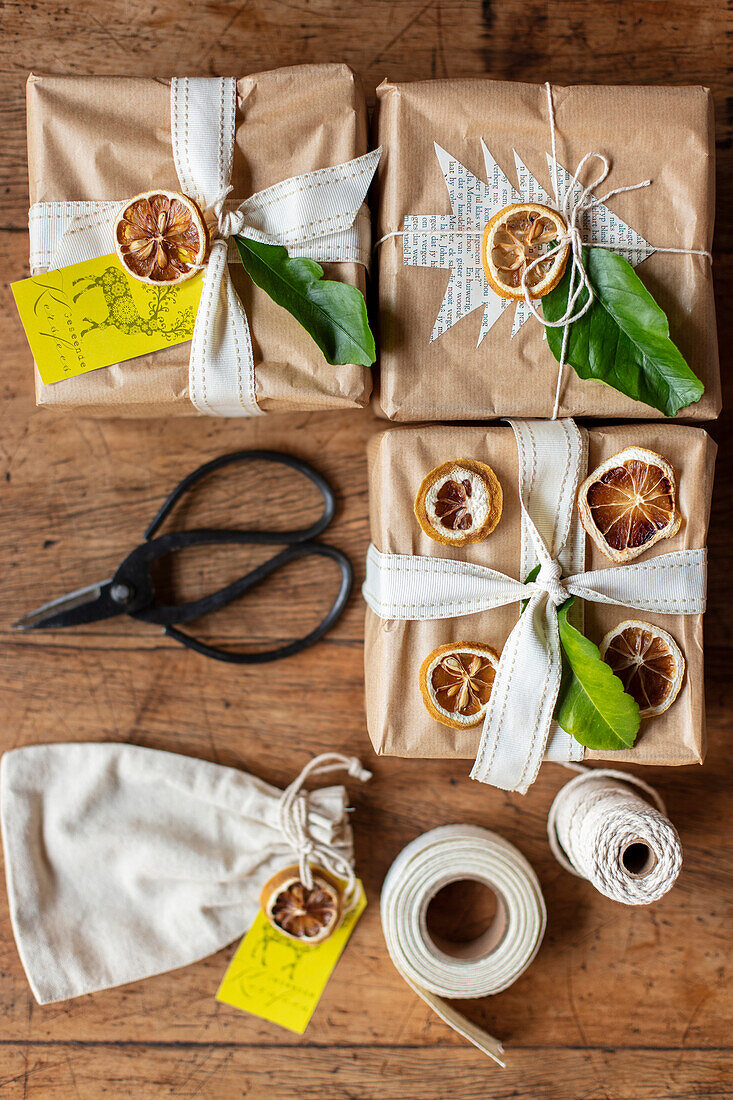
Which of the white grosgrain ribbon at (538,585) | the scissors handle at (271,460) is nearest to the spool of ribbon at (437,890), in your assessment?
the white grosgrain ribbon at (538,585)

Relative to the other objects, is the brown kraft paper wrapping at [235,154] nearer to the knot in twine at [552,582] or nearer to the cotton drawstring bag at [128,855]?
the knot in twine at [552,582]

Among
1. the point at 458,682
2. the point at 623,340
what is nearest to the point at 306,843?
the point at 458,682

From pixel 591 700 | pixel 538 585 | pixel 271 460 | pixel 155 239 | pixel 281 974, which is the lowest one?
pixel 281 974

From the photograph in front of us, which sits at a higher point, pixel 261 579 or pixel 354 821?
pixel 261 579

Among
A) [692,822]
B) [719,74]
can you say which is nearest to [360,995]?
[692,822]

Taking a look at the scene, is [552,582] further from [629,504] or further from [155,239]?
[155,239]

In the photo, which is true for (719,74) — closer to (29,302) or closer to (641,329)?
(641,329)
